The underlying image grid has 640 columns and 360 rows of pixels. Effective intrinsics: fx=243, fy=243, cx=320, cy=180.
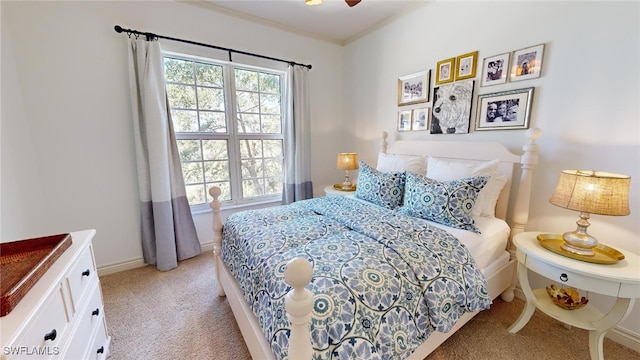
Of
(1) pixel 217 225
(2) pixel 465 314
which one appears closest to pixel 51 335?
(1) pixel 217 225

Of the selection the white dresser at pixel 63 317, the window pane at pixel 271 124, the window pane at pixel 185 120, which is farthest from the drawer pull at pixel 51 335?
the window pane at pixel 271 124

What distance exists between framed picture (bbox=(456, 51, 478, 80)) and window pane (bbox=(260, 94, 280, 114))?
6.52 feet

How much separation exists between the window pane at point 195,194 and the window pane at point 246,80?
121 centimetres

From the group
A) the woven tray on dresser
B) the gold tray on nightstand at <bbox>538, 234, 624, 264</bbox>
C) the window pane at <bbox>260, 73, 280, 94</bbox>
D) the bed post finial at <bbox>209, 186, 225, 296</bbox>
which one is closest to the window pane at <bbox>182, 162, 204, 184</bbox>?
the bed post finial at <bbox>209, 186, 225, 296</bbox>

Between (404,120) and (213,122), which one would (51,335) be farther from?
(404,120)

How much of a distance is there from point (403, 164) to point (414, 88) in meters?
0.89

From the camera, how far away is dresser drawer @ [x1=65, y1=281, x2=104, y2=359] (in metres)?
0.99

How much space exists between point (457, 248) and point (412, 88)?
1.83 metres

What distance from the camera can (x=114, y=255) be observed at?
2.30 m

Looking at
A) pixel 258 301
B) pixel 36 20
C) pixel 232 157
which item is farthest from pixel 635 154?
pixel 36 20

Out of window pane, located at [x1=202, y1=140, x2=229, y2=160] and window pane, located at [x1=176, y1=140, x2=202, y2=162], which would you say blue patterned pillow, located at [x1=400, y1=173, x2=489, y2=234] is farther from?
window pane, located at [x1=176, y1=140, x2=202, y2=162]

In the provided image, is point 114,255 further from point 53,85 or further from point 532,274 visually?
point 532,274

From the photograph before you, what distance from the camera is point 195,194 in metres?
2.69

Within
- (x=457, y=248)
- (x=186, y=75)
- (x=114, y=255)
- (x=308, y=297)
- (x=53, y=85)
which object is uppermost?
(x=186, y=75)
